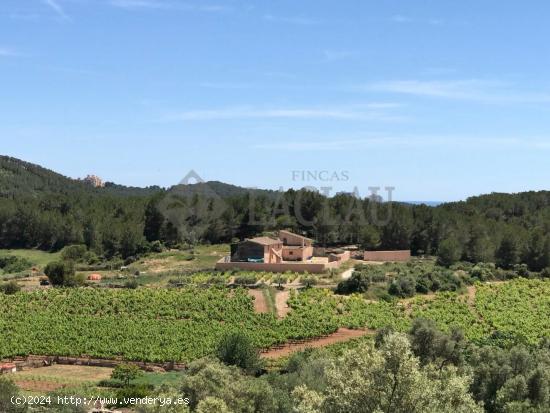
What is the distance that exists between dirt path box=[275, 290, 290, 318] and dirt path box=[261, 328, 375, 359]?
224 inches

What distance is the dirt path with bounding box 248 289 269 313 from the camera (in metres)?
51.1

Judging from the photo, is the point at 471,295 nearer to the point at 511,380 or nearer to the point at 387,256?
the point at 387,256

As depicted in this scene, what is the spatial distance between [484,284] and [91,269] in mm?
45925

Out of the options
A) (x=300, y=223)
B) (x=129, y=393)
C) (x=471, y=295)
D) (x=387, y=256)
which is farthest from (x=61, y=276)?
(x=471, y=295)

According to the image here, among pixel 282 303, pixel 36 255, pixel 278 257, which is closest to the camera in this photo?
pixel 282 303

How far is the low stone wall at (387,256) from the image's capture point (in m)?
75.1

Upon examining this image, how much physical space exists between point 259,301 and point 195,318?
23.1ft

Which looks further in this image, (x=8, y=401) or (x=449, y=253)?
(x=449, y=253)

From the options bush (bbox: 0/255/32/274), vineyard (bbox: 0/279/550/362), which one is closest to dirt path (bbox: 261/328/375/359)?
vineyard (bbox: 0/279/550/362)

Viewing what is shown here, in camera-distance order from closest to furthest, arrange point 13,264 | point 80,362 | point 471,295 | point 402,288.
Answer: point 80,362 → point 402,288 → point 471,295 → point 13,264

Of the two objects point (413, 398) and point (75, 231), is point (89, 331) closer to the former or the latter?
point (413, 398)

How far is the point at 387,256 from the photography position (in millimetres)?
75125

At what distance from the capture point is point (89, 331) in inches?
1743

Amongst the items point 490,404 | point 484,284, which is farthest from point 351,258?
point 490,404
